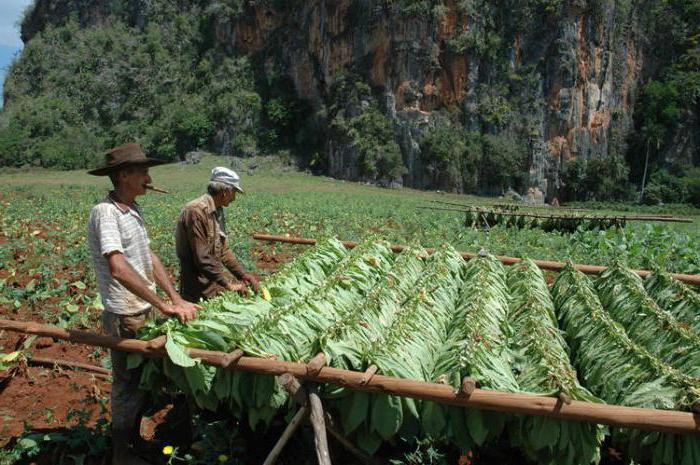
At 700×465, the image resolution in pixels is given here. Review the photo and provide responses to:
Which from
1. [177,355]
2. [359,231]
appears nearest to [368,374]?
[177,355]

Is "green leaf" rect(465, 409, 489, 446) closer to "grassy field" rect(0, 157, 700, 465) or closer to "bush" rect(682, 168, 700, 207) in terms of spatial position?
"grassy field" rect(0, 157, 700, 465)

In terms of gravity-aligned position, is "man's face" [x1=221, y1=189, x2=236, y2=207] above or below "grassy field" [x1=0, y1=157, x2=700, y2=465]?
above

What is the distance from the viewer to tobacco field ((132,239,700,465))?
310 cm

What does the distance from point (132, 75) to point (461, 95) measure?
34.0 meters

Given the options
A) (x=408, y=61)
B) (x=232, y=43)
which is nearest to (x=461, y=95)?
(x=408, y=61)

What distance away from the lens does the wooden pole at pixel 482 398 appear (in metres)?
2.71

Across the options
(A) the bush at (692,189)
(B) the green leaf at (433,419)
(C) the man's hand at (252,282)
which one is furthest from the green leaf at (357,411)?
(A) the bush at (692,189)

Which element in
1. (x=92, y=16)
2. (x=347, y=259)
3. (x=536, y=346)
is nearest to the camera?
(x=536, y=346)

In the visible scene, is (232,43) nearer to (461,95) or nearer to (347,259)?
(461,95)

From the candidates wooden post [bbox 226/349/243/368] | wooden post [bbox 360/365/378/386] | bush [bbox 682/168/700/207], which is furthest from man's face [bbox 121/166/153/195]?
bush [bbox 682/168/700/207]

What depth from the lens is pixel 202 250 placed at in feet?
14.8

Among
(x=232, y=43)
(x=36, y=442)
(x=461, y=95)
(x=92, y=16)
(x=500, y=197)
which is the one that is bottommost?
(x=500, y=197)

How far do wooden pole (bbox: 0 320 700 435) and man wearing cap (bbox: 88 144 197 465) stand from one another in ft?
0.96

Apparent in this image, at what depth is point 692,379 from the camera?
3043 mm
